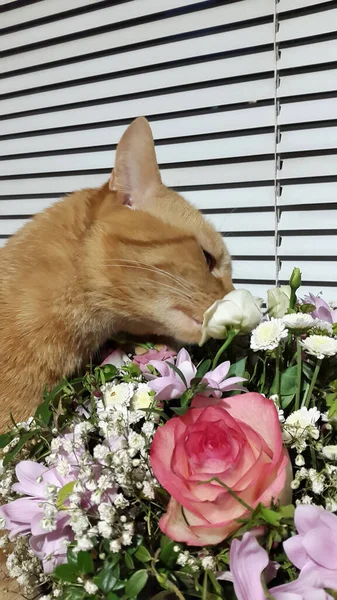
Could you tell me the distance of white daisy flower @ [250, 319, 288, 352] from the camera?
0.52 meters

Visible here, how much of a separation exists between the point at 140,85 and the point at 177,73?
116 millimetres

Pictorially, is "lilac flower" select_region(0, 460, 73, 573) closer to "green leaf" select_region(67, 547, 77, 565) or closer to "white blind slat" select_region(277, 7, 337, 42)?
"green leaf" select_region(67, 547, 77, 565)

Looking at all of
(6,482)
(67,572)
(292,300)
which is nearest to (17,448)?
(6,482)

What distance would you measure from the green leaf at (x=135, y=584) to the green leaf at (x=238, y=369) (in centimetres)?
21

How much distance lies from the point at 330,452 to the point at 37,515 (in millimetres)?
282

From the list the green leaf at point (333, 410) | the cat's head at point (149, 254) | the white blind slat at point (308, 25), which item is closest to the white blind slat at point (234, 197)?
the white blind slat at point (308, 25)

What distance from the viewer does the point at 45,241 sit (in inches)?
33.6

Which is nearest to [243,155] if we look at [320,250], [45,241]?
[320,250]

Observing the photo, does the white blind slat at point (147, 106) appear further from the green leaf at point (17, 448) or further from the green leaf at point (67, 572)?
the green leaf at point (67, 572)

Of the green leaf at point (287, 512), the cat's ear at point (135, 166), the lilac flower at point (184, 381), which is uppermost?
the cat's ear at point (135, 166)

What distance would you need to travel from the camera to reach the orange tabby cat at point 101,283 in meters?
0.78

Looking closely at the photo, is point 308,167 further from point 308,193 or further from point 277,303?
point 277,303

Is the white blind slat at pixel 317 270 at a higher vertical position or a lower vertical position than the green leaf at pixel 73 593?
higher

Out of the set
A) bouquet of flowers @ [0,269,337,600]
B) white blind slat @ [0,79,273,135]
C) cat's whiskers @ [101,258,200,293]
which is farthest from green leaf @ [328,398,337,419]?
white blind slat @ [0,79,273,135]
